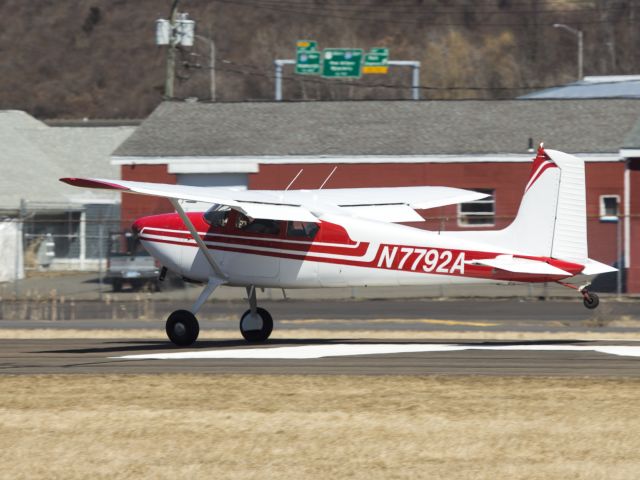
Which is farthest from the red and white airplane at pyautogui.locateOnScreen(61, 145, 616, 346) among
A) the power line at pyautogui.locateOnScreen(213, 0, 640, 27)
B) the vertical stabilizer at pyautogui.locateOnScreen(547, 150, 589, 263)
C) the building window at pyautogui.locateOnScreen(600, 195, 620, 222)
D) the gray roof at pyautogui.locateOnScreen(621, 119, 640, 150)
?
the power line at pyautogui.locateOnScreen(213, 0, 640, 27)

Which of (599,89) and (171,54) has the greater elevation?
(171,54)

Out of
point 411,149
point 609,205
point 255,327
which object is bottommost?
point 255,327

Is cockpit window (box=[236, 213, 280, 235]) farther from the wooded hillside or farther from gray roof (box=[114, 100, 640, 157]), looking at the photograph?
the wooded hillside

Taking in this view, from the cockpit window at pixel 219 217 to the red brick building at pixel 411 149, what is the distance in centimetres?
1885

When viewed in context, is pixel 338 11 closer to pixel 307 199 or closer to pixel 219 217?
pixel 307 199

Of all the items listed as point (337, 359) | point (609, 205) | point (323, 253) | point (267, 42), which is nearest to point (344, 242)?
point (323, 253)

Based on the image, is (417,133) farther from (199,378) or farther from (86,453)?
(86,453)

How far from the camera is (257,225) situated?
A: 20609mm

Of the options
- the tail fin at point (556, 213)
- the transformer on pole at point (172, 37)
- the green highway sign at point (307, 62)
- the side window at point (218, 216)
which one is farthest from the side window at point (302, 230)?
the green highway sign at point (307, 62)

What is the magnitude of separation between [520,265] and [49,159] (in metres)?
43.8

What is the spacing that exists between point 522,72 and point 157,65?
31.0 metres

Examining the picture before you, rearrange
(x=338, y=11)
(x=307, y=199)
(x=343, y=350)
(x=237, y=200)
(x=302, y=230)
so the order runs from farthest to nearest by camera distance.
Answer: (x=338, y=11) < (x=307, y=199) < (x=302, y=230) < (x=237, y=200) < (x=343, y=350)

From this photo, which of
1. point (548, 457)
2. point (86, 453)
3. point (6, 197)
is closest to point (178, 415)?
point (86, 453)

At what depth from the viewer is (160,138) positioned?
1767 inches
